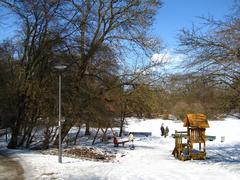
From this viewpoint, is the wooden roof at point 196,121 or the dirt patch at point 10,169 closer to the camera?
the dirt patch at point 10,169

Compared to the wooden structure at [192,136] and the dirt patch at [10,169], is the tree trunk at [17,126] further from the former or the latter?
the wooden structure at [192,136]

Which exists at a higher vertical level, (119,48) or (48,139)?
(119,48)

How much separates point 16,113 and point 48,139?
274 cm

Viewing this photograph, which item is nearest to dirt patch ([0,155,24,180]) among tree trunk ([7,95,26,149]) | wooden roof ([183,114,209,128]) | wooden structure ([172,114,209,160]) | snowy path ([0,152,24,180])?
snowy path ([0,152,24,180])

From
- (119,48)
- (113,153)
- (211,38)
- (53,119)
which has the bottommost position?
(113,153)

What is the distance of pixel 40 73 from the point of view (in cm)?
2555

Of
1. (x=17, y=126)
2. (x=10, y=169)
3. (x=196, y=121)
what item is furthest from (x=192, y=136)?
(x=10, y=169)

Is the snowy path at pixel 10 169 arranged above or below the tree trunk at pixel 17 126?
below

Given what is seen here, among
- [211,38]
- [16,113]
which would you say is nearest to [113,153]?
[16,113]

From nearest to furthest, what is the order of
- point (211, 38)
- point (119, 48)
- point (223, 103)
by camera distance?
point (211, 38) < point (223, 103) < point (119, 48)

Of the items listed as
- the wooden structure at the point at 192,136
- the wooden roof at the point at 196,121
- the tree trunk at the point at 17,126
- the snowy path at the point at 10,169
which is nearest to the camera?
the snowy path at the point at 10,169

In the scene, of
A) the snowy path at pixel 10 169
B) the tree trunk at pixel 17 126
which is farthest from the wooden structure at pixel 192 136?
the snowy path at pixel 10 169

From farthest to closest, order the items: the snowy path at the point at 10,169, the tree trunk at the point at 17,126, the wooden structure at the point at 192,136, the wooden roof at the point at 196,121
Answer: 1. the tree trunk at the point at 17,126
2. the wooden roof at the point at 196,121
3. the wooden structure at the point at 192,136
4. the snowy path at the point at 10,169

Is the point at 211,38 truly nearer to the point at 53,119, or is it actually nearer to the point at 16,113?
the point at 53,119
